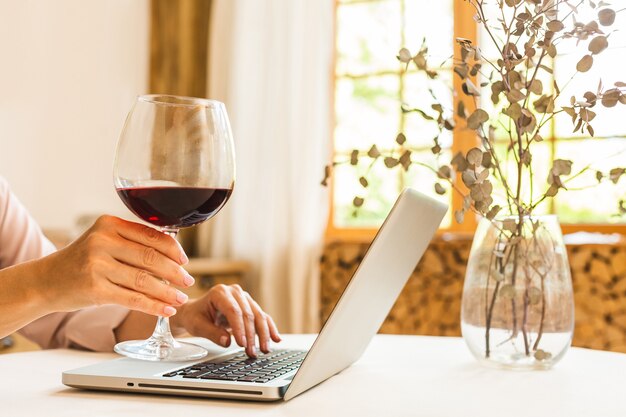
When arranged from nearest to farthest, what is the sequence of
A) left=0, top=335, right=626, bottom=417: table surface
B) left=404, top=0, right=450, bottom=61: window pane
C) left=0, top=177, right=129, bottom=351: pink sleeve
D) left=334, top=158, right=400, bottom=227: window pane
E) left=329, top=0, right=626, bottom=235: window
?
left=0, top=335, right=626, bottom=417: table surface < left=0, top=177, right=129, bottom=351: pink sleeve < left=329, top=0, right=626, bottom=235: window < left=404, top=0, right=450, bottom=61: window pane < left=334, top=158, right=400, bottom=227: window pane

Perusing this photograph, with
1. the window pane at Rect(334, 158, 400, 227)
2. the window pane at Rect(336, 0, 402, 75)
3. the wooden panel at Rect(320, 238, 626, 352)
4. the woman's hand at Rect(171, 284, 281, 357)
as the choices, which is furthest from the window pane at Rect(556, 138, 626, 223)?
the woman's hand at Rect(171, 284, 281, 357)

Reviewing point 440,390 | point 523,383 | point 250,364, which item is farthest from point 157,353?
point 523,383

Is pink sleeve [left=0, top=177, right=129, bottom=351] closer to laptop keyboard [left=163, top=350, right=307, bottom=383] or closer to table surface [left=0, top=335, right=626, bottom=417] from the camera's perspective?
table surface [left=0, top=335, right=626, bottom=417]

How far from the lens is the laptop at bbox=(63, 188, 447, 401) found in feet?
2.59

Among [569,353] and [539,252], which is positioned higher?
[539,252]

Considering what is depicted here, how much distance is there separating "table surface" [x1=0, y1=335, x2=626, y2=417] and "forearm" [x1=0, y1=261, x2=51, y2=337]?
0.27 ft

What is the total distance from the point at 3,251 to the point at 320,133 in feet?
6.05

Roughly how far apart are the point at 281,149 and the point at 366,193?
18.1 inches

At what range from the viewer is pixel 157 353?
91 centimetres

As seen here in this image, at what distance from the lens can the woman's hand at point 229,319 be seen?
1121mm

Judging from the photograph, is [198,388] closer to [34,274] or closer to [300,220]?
[34,274]

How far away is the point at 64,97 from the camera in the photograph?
10.4ft

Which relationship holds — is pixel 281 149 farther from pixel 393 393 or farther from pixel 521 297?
pixel 393 393

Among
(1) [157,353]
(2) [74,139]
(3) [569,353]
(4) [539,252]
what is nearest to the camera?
(1) [157,353]
